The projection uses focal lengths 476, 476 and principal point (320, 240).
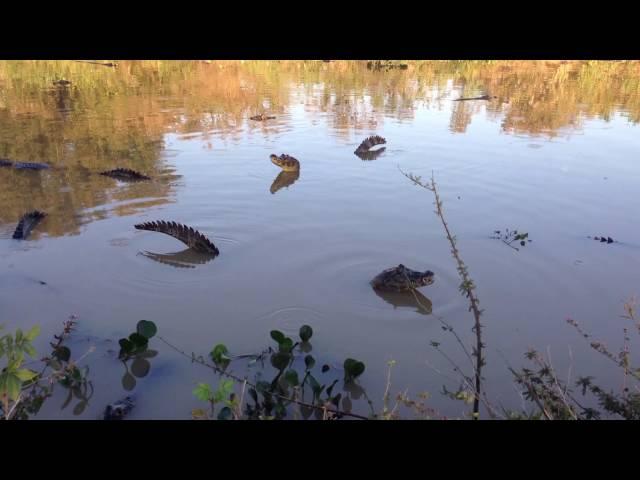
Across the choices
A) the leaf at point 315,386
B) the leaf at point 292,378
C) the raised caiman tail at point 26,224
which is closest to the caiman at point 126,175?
the raised caiman tail at point 26,224

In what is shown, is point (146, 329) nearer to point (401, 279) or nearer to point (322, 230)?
point (401, 279)

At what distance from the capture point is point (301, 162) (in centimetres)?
789

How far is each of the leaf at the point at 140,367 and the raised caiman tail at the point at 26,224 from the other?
105 inches

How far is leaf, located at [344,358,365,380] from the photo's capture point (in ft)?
9.76

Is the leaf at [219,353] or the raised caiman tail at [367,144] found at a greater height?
the raised caiman tail at [367,144]

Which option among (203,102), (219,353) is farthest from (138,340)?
(203,102)

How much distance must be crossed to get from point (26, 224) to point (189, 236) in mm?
1943

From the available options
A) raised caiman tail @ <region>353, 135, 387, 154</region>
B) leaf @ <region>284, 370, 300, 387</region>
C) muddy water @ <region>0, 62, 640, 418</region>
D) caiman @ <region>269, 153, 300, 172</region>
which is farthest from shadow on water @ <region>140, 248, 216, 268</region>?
raised caiman tail @ <region>353, 135, 387, 154</region>

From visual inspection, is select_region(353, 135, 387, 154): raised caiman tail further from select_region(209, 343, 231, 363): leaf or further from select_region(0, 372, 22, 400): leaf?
select_region(0, 372, 22, 400): leaf

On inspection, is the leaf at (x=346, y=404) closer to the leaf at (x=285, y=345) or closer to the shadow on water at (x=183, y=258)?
the leaf at (x=285, y=345)

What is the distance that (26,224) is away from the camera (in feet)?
16.8

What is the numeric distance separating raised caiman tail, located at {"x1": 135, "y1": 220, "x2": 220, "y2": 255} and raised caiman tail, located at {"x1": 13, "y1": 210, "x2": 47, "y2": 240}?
1.39 meters

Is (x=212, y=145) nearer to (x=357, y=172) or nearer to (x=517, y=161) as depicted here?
(x=357, y=172)

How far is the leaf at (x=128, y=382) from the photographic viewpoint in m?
3.03
